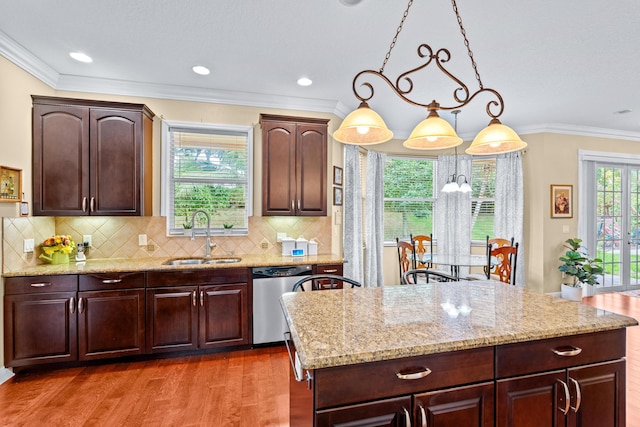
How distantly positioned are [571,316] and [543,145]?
14.6 ft

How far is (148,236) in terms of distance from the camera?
3473mm

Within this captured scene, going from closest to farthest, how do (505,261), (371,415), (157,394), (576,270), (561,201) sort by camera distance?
(371,415), (157,394), (505,261), (576,270), (561,201)

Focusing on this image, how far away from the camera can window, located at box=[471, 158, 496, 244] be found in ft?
17.5

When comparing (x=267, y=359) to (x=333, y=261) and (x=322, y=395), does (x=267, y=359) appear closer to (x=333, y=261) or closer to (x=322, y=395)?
(x=333, y=261)

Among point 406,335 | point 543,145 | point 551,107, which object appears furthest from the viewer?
point 543,145

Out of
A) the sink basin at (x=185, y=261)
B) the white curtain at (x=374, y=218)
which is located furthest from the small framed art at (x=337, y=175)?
the sink basin at (x=185, y=261)

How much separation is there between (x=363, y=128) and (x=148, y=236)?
9.22ft

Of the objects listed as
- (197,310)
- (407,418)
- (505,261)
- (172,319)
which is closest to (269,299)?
(197,310)

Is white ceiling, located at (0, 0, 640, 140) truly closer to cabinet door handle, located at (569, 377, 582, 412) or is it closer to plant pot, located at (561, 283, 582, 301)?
cabinet door handle, located at (569, 377, 582, 412)

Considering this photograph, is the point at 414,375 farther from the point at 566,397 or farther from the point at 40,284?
the point at 40,284

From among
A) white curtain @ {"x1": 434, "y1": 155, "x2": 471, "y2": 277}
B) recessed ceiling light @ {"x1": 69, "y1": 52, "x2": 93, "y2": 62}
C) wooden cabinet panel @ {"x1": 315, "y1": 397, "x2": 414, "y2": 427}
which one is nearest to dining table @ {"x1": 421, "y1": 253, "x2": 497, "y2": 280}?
white curtain @ {"x1": 434, "y1": 155, "x2": 471, "y2": 277}

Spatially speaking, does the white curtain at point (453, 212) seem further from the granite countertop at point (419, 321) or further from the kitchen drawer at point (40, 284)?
the kitchen drawer at point (40, 284)

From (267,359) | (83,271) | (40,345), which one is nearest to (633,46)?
(267,359)

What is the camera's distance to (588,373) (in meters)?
1.37
